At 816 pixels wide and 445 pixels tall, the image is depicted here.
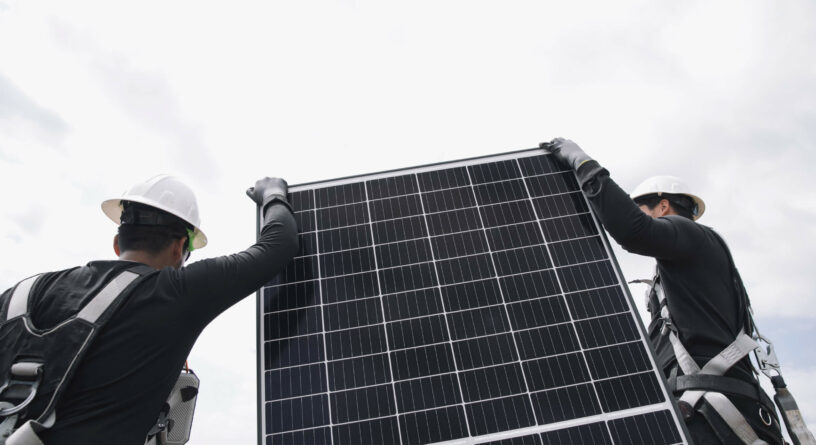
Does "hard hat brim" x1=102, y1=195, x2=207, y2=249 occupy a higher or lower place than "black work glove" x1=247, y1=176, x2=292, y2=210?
lower

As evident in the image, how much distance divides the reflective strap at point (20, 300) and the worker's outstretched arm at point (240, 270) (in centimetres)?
102

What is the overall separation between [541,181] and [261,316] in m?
3.86

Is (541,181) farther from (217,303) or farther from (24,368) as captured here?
(24,368)

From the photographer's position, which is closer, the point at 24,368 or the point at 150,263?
the point at 24,368

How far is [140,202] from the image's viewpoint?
4469 millimetres

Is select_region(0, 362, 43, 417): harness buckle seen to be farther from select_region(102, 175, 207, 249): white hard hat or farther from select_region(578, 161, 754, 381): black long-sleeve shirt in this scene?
select_region(578, 161, 754, 381): black long-sleeve shirt

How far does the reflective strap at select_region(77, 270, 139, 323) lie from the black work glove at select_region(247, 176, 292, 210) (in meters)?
2.20

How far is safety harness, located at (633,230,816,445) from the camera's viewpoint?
176 inches

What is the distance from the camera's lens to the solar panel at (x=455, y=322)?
4.88 meters

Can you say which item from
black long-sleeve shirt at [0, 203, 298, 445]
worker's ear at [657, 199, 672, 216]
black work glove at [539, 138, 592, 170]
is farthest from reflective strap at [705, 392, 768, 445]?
black long-sleeve shirt at [0, 203, 298, 445]

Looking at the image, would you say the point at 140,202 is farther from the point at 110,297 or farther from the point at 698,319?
the point at 698,319

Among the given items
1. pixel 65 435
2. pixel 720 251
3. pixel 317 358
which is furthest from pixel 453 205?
pixel 65 435

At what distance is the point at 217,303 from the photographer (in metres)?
3.98

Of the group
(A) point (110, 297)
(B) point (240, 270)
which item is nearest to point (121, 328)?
(A) point (110, 297)
